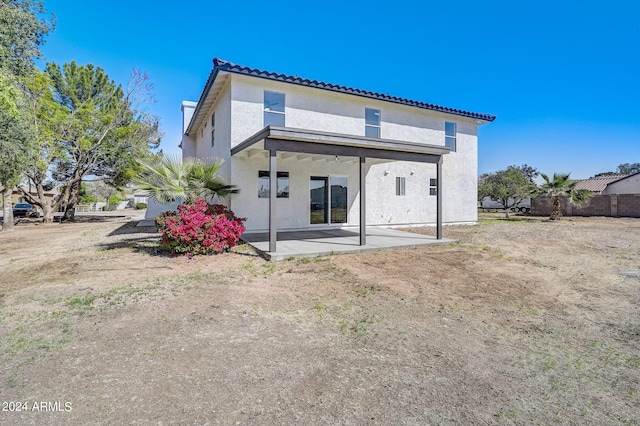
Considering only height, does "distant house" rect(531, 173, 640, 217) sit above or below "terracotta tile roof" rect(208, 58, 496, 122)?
below

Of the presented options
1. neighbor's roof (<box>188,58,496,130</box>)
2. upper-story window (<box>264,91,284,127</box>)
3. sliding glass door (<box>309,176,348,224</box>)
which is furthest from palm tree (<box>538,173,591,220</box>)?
upper-story window (<box>264,91,284,127</box>)

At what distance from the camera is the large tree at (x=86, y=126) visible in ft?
57.5

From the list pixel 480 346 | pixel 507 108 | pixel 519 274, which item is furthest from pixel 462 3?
pixel 480 346

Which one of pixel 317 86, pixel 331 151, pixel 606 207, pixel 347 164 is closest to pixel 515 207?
pixel 606 207

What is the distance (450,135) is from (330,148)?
1007 centimetres

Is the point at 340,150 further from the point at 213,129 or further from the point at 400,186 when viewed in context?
the point at 213,129

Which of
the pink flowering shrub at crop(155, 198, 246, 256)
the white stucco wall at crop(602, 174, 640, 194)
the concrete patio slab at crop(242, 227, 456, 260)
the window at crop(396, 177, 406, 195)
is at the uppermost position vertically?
the white stucco wall at crop(602, 174, 640, 194)

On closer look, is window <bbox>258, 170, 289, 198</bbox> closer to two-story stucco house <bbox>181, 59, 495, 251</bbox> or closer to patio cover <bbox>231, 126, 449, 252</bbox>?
two-story stucco house <bbox>181, 59, 495, 251</bbox>

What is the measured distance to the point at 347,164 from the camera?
44.4ft

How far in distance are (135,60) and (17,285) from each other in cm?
1834

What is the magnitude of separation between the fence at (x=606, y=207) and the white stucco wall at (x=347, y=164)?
16.4 metres

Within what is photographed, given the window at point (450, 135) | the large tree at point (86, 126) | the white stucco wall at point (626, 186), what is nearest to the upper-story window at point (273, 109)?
the window at point (450, 135)

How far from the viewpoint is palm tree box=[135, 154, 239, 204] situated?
8.40 meters

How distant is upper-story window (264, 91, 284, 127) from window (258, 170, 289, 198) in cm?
189
